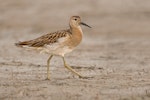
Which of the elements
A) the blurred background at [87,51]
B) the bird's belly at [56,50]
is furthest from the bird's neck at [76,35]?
the blurred background at [87,51]

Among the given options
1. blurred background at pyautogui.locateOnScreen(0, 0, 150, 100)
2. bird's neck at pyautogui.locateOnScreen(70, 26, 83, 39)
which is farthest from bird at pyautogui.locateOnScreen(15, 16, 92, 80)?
blurred background at pyautogui.locateOnScreen(0, 0, 150, 100)

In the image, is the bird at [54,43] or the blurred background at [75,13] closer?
the bird at [54,43]

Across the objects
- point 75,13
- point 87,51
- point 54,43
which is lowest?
point 54,43

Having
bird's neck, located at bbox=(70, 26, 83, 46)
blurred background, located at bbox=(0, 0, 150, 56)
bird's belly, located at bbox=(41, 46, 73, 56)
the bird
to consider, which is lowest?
bird's belly, located at bbox=(41, 46, 73, 56)

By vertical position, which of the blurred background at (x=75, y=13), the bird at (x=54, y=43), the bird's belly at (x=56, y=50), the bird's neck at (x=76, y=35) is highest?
the blurred background at (x=75, y=13)

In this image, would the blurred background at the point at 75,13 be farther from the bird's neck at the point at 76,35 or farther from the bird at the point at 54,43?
the bird at the point at 54,43

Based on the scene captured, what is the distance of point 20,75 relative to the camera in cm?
1328

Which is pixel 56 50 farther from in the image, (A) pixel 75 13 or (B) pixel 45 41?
(A) pixel 75 13

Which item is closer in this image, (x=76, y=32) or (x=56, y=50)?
(x=56, y=50)

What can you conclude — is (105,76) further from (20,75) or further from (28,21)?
(28,21)

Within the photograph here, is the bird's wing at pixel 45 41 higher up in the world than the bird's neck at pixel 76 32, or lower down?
lower down

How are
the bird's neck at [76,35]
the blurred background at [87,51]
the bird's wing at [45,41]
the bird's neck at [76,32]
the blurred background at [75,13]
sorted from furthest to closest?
the blurred background at [75,13] → the bird's neck at [76,32] → the bird's neck at [76,35] → the bird's wing at [45,41] → the blurred background at [87,51]

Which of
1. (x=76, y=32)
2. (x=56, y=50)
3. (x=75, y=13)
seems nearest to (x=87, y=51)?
(x=76, y=32)

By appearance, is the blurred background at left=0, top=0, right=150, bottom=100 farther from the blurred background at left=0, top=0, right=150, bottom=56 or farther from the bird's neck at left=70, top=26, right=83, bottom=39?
the bird's neck at left=70, top=26, right=83, bottom=39
